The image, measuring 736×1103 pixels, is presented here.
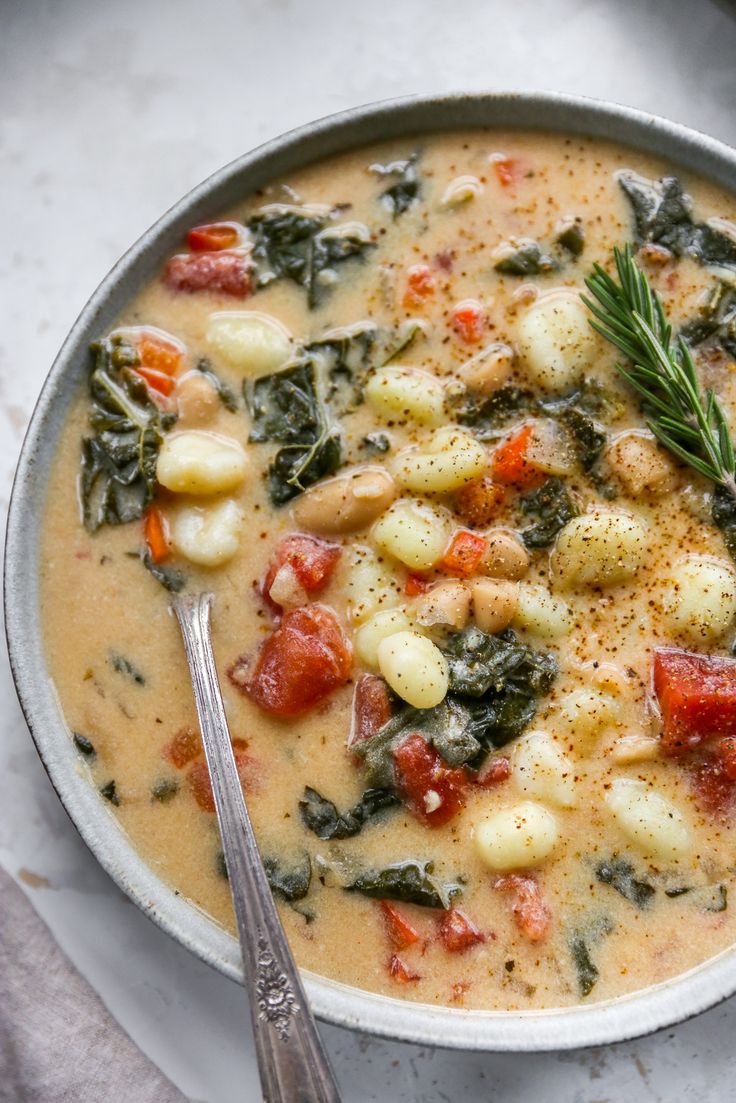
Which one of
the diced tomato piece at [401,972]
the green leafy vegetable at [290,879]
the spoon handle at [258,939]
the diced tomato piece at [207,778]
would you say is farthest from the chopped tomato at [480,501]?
the diced tomato piece at [401,972]

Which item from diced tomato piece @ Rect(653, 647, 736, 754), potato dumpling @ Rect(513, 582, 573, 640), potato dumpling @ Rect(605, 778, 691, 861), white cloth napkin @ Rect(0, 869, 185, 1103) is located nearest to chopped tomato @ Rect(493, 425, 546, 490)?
potato dumpling @ Rect(513, 582, 573, 640)

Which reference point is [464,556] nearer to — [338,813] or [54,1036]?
[338,813]

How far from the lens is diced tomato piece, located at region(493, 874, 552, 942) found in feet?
8.13

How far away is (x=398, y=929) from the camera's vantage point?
2490mm

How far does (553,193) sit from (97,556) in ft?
4.78

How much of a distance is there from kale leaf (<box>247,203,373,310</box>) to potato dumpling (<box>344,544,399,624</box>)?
66 centimetres

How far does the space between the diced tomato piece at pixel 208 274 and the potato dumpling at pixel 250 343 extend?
0.08 metres

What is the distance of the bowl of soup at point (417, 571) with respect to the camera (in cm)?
250

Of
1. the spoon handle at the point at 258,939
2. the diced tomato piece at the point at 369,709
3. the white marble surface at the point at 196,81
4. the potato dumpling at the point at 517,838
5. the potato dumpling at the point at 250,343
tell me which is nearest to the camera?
the spoon handle at the point at 258,939

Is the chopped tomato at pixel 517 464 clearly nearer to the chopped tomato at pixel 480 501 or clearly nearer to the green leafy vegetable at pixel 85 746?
the chopped tomato at pixel 480 501

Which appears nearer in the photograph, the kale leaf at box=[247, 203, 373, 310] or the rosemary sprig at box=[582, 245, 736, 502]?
the rosemary sprig at box=[582, 245, 736, 502]

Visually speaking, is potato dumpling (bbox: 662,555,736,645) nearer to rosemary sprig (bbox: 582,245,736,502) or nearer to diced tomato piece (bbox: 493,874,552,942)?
rosemary sprig (bbox: 582,245,736,502)

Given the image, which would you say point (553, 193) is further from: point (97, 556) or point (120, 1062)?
point (120, 1062)

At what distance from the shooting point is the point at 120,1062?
106 inches
